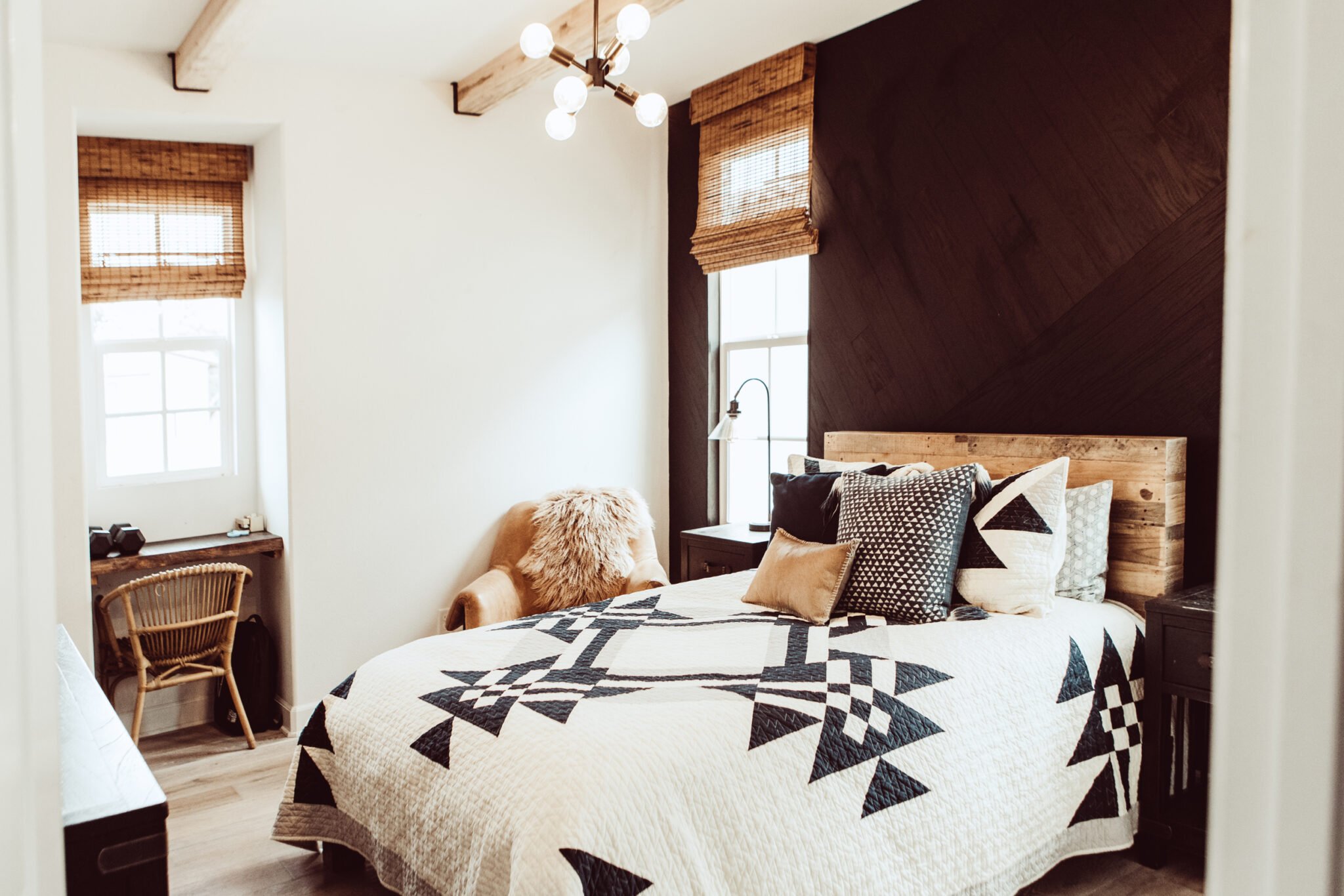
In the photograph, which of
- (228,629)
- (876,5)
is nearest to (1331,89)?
(876,5)

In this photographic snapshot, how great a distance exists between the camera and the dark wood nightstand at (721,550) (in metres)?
3.80

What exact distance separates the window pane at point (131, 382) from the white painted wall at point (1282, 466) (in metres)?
4.36

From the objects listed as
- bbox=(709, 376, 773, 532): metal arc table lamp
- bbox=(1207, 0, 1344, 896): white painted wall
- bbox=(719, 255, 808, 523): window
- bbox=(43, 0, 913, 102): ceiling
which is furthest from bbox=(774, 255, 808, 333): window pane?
bbox=(1207, 0, 1344, 896): white painted wall

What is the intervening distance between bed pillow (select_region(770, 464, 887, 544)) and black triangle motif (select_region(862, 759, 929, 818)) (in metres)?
1.14

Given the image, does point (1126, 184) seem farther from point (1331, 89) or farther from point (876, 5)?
point (1331, 89)

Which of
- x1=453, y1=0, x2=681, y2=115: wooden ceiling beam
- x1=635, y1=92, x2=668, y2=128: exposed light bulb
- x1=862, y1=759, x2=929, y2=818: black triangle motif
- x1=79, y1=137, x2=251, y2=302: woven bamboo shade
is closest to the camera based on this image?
x1=862, y1=759, x2=929, y2=818: black triangle motif

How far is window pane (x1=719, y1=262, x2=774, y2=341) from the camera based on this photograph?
440 cm

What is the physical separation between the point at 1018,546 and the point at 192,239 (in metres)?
3.52

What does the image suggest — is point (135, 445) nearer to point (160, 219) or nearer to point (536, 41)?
point (160, 219)

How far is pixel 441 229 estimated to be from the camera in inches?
162

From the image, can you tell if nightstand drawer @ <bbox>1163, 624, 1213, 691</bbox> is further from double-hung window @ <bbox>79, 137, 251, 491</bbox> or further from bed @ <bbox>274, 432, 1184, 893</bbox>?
double-hung window @ <bbox>79, 137, 251, 491</bbox>

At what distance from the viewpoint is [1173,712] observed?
255 centimetres

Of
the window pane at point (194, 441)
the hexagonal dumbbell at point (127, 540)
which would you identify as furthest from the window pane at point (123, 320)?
the hexagonal dumbbell at point (127, 540)

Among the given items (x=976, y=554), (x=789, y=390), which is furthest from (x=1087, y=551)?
(x=789, y=390)
